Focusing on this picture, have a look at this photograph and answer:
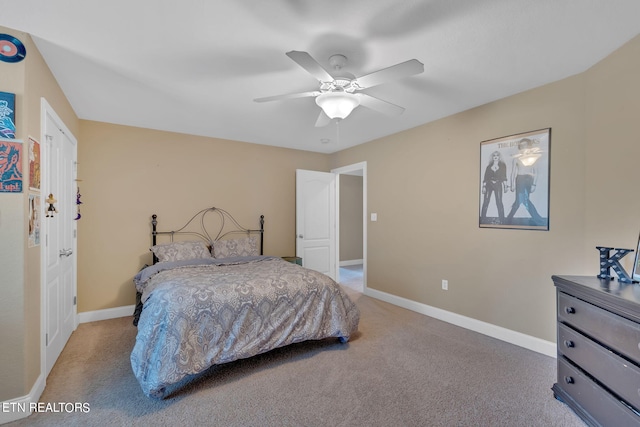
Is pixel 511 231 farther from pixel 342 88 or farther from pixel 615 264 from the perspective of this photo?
pixel 342 88

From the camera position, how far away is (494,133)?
316 centimetres

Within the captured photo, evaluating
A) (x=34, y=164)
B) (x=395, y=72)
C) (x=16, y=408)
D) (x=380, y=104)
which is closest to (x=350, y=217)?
(x=380, y=104)

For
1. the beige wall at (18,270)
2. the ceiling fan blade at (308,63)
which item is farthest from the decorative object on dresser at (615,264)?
the beige wall at (18,270)

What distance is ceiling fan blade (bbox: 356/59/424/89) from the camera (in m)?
1.77

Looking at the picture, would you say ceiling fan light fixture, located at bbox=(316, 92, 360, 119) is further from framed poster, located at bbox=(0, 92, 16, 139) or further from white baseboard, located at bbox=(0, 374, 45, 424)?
white baseboard, located at bbox=(0, 374, 45, 424)

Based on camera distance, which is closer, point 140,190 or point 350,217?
point 140,190

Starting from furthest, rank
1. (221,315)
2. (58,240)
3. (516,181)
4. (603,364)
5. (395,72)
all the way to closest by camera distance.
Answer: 1. (516,181)
2. (58,240)
3. (221,315)
4. (395,72)
5. (603,364)

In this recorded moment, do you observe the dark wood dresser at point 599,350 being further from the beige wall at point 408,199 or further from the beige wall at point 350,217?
the beige wall at point 350,217

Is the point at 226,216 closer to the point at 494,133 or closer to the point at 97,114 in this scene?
the point at 97,114

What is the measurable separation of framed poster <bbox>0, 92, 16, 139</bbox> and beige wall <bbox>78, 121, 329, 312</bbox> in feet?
6.60

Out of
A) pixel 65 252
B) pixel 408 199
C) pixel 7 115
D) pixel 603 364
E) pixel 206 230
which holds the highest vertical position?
pixel 7 115

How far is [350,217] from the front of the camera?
312 inches

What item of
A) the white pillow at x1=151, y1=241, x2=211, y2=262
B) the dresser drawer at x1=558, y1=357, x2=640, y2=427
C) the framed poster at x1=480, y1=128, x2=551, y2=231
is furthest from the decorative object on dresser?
the white pillow at x1=151, y1=241, x2=211, y2=262

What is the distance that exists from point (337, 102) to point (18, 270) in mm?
2450
